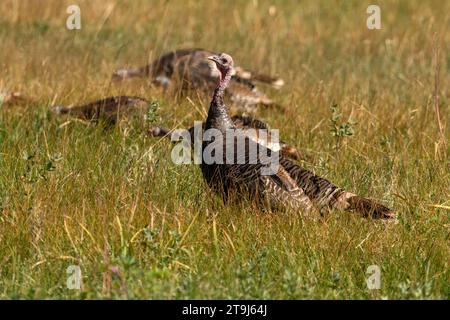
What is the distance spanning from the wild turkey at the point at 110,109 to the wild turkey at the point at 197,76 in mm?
1012

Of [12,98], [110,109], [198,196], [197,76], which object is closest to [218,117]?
[198,196]

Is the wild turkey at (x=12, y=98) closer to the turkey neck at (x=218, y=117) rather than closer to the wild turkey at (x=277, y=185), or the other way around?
the turkey neck at (x=218, y=117)

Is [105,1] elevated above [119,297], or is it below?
above

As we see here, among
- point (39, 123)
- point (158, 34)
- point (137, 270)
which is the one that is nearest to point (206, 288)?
point (137, 270)

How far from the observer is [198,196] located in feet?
22.2

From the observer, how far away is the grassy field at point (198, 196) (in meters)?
5.65

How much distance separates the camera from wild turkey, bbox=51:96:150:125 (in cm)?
805

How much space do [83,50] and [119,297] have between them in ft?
19.6

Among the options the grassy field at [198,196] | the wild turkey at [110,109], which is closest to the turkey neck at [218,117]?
the grassy field at [198,196]

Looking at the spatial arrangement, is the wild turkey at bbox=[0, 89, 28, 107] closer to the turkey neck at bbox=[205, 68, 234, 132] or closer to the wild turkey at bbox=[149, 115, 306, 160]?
the wild turkey at bbox=[149, 115, 306, 160]

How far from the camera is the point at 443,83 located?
10.5 m

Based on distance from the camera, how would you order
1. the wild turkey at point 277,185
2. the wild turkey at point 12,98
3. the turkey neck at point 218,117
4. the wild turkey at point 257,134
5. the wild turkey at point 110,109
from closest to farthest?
the wild turkey at point 277,185 → the turkey neck at point 218,117 → the wild turkey at point 257,134 → the wild turkey at point 110,109 → the wild turkey at point 12,98

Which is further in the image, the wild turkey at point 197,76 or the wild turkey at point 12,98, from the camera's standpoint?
the wild turkey at point 197,76
